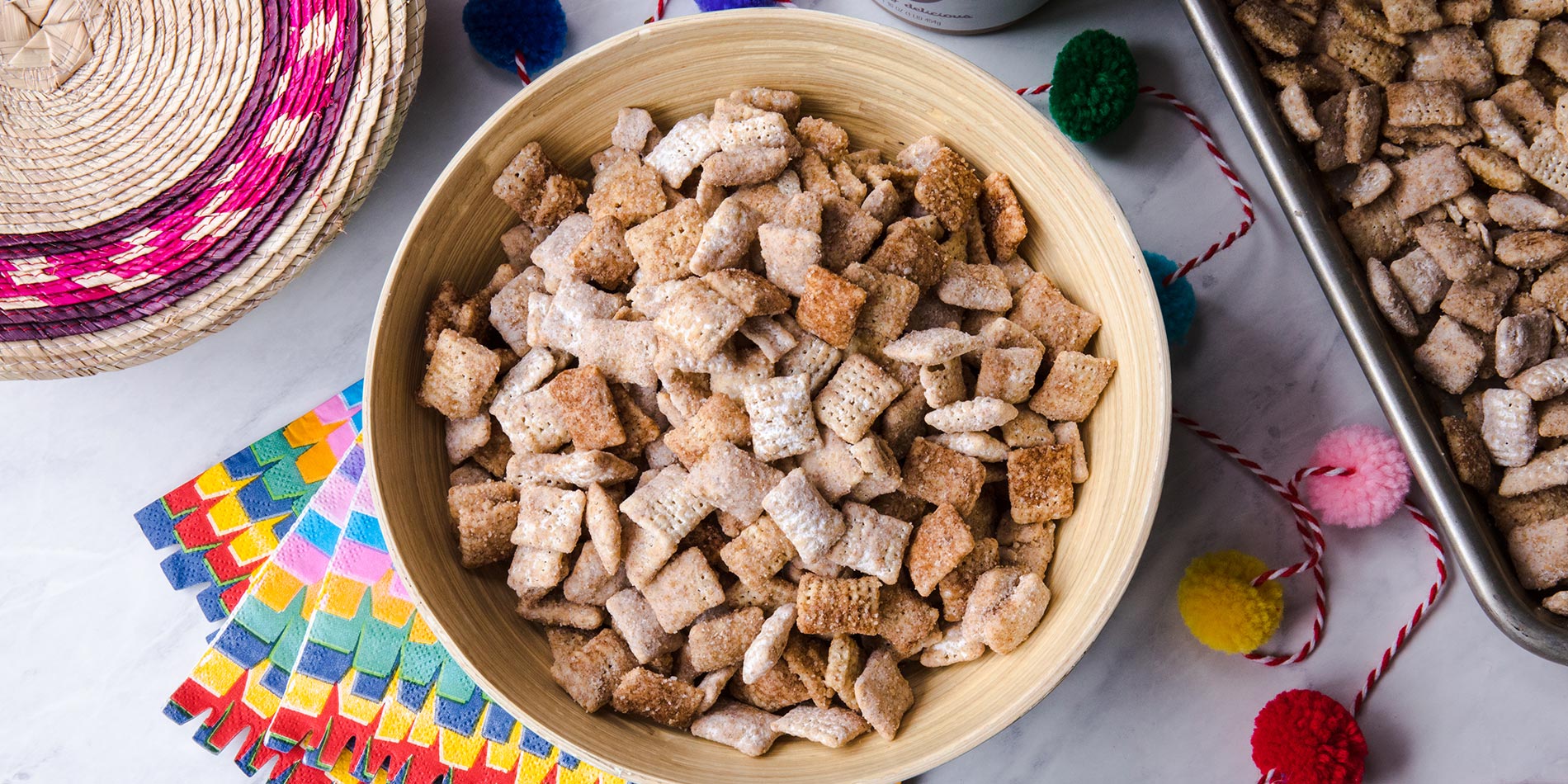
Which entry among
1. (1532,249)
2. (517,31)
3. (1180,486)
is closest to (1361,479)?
(1180,486)

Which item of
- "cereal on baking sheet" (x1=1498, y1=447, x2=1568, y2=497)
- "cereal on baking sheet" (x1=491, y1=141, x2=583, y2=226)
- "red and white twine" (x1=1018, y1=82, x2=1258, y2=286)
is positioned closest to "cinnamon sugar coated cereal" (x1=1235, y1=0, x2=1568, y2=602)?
"cereal on baking sheet" (x1=1498, y1=447, x2=1568, y2=497)

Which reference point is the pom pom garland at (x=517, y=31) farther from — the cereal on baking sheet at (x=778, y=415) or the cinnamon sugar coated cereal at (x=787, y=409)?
the cereal on baking sheet at (x=778, y=415)

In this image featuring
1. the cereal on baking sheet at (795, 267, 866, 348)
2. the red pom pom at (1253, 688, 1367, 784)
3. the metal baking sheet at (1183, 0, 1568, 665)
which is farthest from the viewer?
the red pom pom at (1253, 688, 1367, 784)

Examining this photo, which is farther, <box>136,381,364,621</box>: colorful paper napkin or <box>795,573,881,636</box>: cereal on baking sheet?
<box>136,381,364,621</box>: colorful paper napkin

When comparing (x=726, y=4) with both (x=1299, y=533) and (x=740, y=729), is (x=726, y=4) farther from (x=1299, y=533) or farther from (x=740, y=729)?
(x=1299, y=533)

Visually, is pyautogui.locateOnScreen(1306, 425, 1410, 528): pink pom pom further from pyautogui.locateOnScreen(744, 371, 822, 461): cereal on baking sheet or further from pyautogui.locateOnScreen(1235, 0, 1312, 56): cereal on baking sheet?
pyautogui.locateOnScreen(744, 371, 822, 461): cereal on baking sheet

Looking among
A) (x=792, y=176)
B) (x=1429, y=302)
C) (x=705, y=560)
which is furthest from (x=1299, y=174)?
(x=705, y=560)

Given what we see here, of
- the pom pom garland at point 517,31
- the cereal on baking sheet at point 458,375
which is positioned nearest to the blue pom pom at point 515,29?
the pom pom garland at point 517,31
